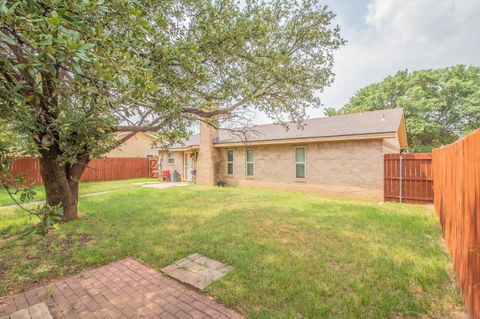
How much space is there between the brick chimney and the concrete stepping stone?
10.8 meters

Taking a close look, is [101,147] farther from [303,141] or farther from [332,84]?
[303,141]

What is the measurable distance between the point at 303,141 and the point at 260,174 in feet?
11.1

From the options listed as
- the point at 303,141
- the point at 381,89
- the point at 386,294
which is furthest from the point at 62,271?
the point at 381,89

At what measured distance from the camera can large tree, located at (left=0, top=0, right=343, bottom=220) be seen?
→ 2.01 m

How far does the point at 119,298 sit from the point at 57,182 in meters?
4.41

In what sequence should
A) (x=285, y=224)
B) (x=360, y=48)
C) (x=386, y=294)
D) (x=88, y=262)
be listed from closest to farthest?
(x=386, y=294), (x=88, y=262), (x=285, y=224), (x=360, y=48)

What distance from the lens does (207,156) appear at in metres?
15.4

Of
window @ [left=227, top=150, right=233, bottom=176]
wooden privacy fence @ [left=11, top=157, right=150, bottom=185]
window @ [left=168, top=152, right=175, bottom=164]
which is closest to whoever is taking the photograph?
wooden privacy fence @ [left=11, top=157, right=150, bottom=185]

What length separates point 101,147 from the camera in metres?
5.11

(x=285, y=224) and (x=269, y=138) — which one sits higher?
(x=269, y=138)

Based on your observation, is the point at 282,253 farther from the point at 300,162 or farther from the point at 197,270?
the point at 300,162

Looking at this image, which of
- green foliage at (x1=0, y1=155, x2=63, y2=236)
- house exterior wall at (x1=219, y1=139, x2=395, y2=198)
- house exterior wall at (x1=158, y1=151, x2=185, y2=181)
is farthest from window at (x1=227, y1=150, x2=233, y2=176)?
green foliage at (x1=0, y1=155, x2=63, y2=236)

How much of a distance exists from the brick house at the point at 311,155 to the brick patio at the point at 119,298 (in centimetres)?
647

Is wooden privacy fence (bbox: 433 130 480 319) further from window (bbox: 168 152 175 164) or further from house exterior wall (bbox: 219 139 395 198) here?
window (bbox: 168 152 175 164)
